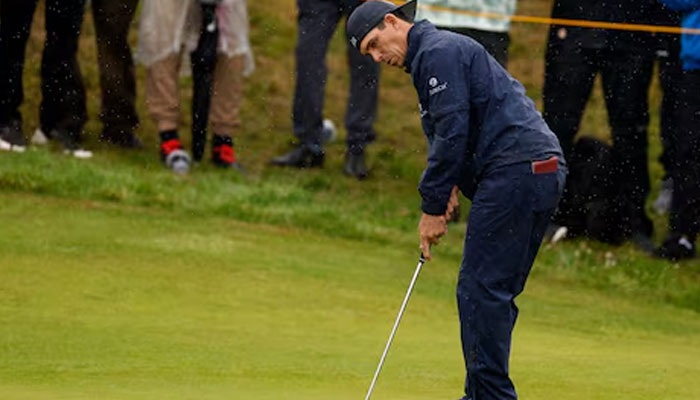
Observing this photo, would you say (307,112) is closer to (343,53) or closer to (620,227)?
(620,227)

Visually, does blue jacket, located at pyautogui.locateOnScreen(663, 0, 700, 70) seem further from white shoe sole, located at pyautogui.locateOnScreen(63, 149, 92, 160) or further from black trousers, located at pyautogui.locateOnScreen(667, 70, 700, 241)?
white shoe sole, located at pyautogui.locateOnScreen(63, 149, 92, 160)

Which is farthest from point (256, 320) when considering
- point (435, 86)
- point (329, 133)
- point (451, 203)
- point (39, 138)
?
point (329, 133)

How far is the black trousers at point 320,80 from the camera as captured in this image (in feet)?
38.3

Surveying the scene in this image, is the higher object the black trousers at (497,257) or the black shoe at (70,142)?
the black trousers at (497,257)

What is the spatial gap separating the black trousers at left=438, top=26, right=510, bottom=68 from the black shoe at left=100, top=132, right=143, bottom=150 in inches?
112

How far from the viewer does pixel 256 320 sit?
809cm

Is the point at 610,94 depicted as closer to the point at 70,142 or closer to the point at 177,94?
the point at 177,94

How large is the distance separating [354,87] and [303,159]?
29.4 inches

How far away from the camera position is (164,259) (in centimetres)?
935

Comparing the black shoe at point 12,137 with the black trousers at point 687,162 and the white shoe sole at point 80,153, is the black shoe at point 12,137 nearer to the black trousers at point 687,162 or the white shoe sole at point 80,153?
the white shoe sole at point 80,153

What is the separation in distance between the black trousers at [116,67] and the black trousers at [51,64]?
12.5 inches

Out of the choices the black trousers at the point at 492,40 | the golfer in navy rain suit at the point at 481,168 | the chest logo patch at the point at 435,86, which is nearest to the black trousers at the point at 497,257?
the golfer in navy rain suit at the point at 481,168

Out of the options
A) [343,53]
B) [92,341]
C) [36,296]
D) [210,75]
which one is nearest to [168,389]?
[92,341]

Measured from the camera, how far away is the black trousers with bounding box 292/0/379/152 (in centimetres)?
1166
